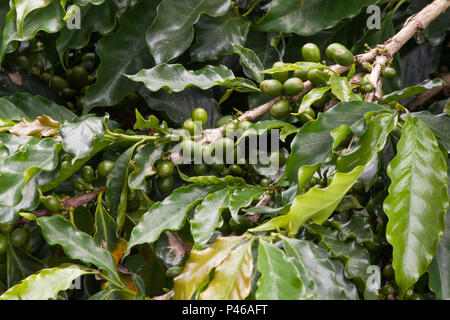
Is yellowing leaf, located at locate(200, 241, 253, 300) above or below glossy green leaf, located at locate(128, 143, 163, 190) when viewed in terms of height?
below

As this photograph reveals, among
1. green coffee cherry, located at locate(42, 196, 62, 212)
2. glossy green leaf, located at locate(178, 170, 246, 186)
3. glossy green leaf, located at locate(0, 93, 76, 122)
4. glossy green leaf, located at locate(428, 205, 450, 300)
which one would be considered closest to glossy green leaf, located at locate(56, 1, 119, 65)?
glossy green leaf, located at locate(0, 93, 76, 122)

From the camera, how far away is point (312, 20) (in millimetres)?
1149

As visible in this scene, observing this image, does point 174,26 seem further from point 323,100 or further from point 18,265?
point 18,265

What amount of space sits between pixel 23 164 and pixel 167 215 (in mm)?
254

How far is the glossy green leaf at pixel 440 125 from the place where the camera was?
0.93m

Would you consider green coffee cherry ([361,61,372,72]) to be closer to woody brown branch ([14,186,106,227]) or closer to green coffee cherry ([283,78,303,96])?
green coffee cherry ([283,78,303,96])

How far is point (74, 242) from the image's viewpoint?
92cm

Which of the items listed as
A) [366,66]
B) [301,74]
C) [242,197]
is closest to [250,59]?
[301,74]

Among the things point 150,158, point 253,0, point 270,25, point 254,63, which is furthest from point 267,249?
point 253,0

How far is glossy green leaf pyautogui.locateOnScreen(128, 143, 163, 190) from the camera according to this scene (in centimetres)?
96

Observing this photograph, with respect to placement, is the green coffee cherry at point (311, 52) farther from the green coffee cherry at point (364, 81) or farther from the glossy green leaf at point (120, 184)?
the glossy green leaf at point (120, 184)

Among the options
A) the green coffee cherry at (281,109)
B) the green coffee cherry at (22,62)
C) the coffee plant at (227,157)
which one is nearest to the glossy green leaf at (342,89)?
the coffee plant at (227,157)

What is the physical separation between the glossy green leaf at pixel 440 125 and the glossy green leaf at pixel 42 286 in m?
0.63

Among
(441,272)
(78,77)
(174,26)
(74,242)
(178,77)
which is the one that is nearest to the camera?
(441,272)
